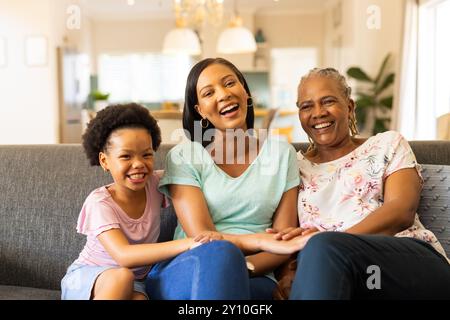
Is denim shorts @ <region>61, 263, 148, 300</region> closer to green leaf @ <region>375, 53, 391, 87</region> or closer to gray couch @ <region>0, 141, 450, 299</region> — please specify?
gray couch @ <region>0, 141, 450, 299</region>

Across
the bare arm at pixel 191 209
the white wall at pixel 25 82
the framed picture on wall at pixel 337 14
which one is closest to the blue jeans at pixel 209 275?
the bare arm at pixel 191 209

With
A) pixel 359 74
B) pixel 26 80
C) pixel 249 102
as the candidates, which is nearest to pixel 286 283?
pixel 249 102

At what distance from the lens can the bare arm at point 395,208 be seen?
4.61ft

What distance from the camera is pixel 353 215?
1.50 meters

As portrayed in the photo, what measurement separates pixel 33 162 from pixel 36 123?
4490 millimetres

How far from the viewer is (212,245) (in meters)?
1.16

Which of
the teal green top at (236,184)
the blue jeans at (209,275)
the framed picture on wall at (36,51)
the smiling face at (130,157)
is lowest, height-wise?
the blue jeans at (209,275)

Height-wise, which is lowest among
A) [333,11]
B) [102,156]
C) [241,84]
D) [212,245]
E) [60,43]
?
[212,245]

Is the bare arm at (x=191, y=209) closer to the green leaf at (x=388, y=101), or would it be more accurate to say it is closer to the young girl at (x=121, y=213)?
the young girl at (x=121, y=213)

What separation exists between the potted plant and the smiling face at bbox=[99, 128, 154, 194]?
4.51 m

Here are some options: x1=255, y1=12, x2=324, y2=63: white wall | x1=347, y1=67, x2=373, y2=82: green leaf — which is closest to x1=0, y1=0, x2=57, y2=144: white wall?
x1=347, y1=67, x2=373, y2=82: green leaf

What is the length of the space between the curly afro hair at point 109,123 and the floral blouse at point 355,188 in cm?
50
